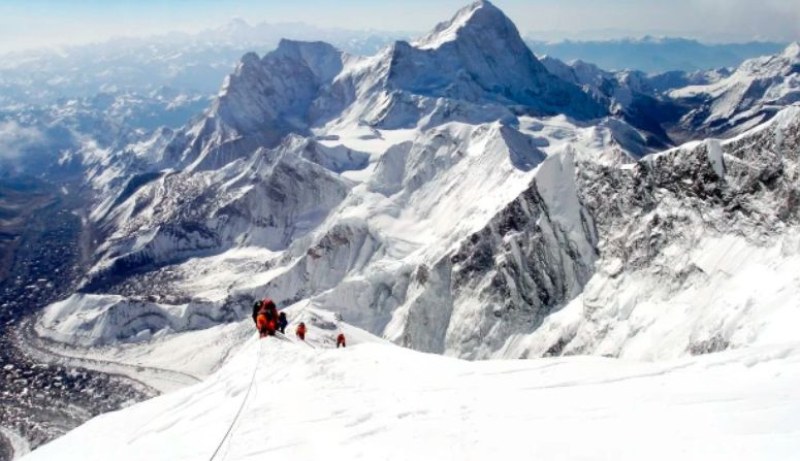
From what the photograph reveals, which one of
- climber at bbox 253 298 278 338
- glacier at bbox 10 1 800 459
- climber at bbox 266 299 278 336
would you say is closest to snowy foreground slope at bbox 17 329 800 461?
glacier at bbox 10 1 800 459

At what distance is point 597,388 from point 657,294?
175 feet

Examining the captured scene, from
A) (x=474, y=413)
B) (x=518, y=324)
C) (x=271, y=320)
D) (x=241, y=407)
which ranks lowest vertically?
(x=518, y=324)

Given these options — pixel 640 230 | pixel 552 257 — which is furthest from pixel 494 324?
pixel 640 230

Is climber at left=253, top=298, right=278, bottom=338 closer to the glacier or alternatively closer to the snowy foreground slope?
the glacier

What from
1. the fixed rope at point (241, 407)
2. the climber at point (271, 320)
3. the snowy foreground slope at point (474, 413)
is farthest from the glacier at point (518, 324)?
the climber at point (271, 320)

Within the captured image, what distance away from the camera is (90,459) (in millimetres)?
30375

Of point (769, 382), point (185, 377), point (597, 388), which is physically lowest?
point (185, 377)

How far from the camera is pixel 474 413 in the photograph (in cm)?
2488

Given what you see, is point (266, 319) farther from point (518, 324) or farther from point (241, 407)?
point (518, 324)

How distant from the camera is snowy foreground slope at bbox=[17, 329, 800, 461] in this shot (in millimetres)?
19688

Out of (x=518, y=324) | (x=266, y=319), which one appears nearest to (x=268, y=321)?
(x=266, y=319)

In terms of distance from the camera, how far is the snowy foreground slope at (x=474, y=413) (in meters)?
19.7

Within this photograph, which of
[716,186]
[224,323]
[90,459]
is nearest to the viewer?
[90,459]

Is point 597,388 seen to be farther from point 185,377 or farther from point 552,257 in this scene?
point 185,377
